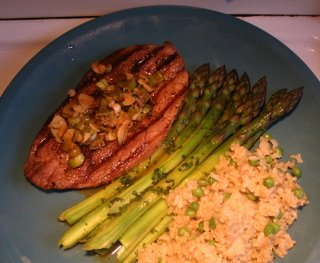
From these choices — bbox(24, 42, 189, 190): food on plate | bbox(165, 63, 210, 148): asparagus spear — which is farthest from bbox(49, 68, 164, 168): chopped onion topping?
bbox(165, 63, 210, 148): asparagus spear

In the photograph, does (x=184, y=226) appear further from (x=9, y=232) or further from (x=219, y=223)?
(x=9, y=232)

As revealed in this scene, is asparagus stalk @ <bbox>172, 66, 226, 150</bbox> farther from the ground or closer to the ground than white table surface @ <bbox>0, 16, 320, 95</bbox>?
closer to the ground

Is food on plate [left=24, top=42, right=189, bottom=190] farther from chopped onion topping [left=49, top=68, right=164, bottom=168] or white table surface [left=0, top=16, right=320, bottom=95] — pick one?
white table surface [left=0, top=16, right=320, bottom=95]

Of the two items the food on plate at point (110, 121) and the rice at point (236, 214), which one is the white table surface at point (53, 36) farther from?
the rice at point (236, 214)

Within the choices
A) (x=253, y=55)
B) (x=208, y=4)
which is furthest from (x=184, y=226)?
(x=208, y=4)

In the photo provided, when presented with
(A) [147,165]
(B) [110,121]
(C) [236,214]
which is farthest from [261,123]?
(B) [110,121]

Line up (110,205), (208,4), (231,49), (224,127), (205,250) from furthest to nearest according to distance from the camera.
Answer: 1. (208,4)
2. (231,49)
3. (224,127)
4. (110,205)
5. (205,250)
